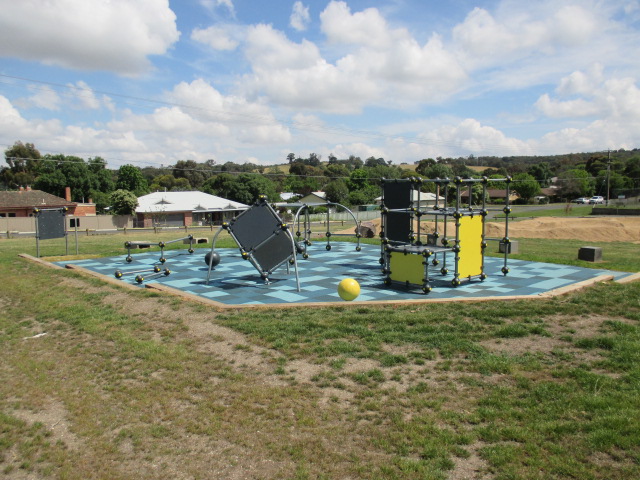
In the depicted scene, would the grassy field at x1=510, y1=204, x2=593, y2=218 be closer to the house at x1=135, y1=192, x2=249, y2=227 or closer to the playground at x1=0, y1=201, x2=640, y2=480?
the house at x1=135, y1=192, x2=249, y2=227

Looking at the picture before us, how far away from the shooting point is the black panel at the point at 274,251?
12.7 m

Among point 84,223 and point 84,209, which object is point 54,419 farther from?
point 84,209

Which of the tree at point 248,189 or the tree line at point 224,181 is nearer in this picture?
the tree line at point 224,181

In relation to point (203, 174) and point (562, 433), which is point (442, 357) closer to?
point (562, 433)

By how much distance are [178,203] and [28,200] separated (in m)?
17.4

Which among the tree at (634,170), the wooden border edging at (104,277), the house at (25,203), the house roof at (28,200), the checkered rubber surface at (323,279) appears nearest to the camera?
the checkered rubber surface at (323,279)

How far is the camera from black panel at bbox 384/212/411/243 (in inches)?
552

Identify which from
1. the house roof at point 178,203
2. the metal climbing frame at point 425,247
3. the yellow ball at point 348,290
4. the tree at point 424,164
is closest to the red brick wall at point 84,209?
the house roof at point 178,203

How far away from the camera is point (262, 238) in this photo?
12922 millimetres

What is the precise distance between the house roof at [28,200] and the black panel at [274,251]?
54362 mm

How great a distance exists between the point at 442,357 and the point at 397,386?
1.10 meters

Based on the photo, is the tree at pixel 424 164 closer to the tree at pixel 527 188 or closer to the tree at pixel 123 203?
the tree at pixel 527 188

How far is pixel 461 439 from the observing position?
4684 millimetres

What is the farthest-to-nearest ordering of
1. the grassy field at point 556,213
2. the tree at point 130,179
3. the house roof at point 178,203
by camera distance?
the tree at point 130,179 < the house roof at point 178,203 < the grassy field at point 556,213
